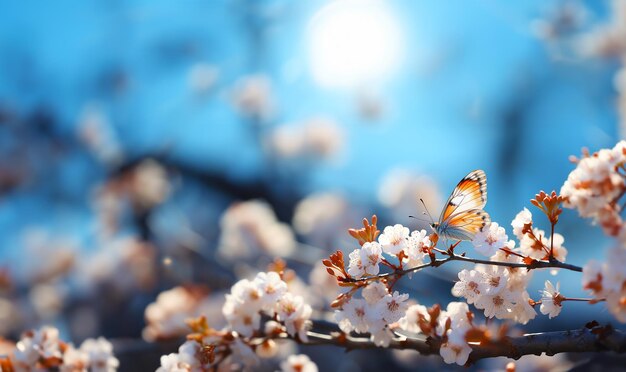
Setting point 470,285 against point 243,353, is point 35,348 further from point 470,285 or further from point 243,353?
point 470,285

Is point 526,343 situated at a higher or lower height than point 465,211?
lower

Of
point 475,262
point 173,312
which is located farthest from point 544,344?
point 173,312

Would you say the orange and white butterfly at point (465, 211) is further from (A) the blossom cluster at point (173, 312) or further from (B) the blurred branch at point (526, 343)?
(A) the blossom cluster at point (173, 312)

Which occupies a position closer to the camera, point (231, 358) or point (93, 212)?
point (231, 358)

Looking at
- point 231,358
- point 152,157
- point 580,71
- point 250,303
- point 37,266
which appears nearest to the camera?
point 250,303

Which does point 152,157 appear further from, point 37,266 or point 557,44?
point 557,44

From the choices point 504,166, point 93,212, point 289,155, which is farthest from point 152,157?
point 504,166

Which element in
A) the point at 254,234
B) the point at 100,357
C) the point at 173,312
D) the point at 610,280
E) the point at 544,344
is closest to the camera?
the point at 610,280
